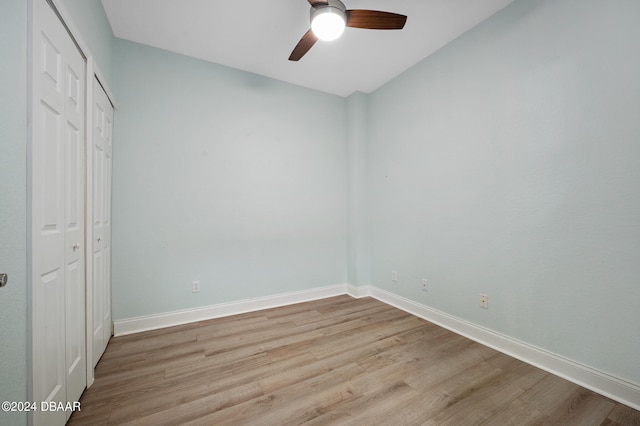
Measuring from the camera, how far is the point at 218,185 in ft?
9.34

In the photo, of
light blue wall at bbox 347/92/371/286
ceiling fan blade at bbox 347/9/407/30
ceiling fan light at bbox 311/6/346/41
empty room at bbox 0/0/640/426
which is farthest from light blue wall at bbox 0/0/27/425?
light blue wall at bbox 347/92/371/286

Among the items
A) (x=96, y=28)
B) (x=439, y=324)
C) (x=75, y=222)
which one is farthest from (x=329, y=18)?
(x=439, y=324)

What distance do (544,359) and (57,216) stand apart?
3171mm

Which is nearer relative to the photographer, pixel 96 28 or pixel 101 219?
pixel 96 28

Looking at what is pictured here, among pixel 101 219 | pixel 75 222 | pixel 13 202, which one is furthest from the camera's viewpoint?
pixel 101 219

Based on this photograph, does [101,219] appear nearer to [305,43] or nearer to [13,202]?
[13,202]

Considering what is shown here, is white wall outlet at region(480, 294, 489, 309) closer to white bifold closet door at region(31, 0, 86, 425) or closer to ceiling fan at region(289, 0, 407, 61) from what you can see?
ceiling fan at region(289, 0, 407, 61)

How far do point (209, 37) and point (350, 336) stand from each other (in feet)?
10.1

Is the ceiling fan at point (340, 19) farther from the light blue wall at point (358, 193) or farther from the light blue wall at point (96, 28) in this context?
the light blue wall at point (358, 193)

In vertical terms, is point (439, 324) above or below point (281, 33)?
below

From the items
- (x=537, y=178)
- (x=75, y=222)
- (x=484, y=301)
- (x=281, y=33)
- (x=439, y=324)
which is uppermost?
(x=281, y=33)

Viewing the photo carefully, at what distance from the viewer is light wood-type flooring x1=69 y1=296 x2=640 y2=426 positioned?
143 cm

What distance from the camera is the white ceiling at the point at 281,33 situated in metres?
2.07

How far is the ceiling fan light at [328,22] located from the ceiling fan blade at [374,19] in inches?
3.7
